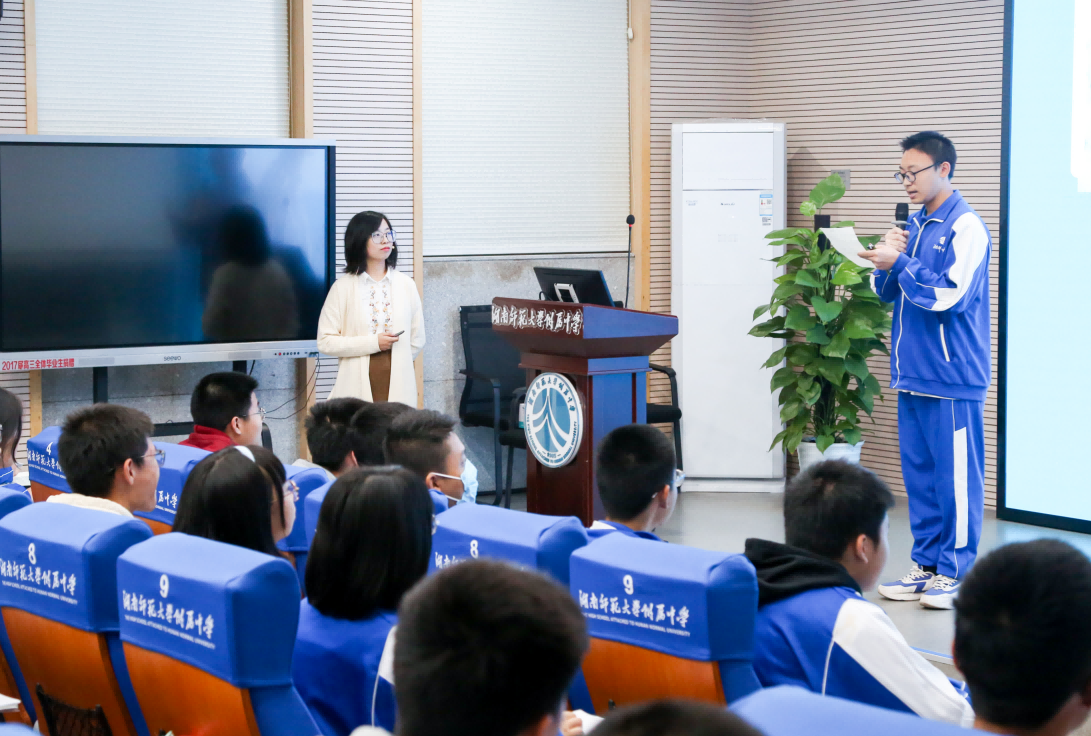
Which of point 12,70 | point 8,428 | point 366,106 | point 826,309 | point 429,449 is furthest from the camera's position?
point 366,106

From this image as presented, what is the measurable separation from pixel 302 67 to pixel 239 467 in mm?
4055

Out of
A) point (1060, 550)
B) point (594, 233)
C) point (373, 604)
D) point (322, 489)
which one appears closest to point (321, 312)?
point (594, 233)

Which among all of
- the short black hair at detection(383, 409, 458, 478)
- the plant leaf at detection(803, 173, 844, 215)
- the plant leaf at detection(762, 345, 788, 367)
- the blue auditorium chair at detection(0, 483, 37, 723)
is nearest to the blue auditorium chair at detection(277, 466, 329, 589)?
the short black hair at detection(383, 409, 458, 478)

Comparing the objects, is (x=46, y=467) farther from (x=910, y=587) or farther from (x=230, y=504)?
(x=910, y=587)

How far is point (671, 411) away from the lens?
6.29m

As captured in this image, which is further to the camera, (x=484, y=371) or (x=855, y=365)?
(x=484, y=371)

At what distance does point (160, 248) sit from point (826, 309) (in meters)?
3.30

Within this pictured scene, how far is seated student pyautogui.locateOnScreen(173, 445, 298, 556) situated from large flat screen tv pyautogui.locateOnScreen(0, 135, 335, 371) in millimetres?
3301

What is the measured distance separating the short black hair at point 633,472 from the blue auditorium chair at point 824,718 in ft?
5.64

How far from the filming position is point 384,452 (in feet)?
11.2

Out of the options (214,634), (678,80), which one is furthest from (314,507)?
(678,80)

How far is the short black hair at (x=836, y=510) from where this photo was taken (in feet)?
7.88

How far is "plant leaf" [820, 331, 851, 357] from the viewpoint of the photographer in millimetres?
5965

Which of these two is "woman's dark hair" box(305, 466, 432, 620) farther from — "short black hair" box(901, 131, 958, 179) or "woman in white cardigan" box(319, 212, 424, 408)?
"woman in white cardigan" box(319, 212, 424, 408)
